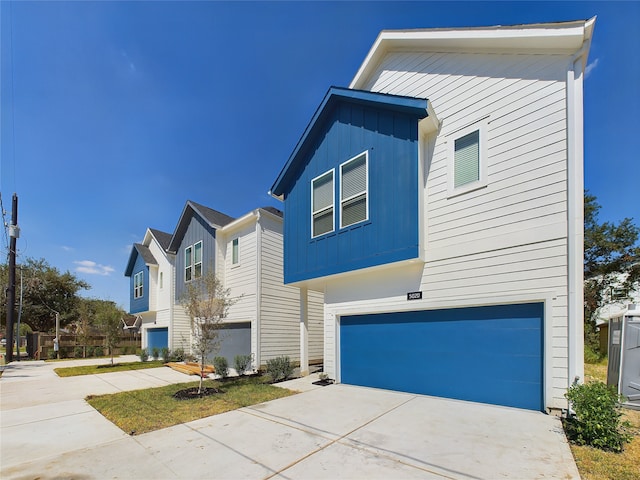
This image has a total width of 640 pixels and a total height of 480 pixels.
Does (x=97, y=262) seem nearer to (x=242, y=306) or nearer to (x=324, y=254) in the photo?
(x=242, y=306)

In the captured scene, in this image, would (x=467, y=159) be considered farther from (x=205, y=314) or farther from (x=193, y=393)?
(x=193, y=393)

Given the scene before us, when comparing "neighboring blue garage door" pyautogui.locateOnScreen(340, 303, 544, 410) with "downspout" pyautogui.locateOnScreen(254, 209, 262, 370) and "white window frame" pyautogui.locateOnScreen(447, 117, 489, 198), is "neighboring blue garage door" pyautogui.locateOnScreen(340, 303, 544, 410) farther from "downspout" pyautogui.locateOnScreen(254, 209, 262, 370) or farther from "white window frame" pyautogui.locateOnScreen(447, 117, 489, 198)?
"downspout" pyautogui.locateOnScreen(254, 209, 262, 370)

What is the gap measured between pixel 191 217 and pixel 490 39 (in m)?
14.6

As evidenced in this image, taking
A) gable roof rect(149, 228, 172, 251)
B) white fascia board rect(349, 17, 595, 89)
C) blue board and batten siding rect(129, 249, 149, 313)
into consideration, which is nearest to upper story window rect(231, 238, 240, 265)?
gable roof rect(149, 228, 172, 251)

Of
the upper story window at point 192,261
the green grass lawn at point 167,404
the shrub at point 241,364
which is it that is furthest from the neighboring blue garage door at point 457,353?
the upper story window at point 192,261

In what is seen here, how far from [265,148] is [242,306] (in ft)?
24.6

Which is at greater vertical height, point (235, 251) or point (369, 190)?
point (369, 190)

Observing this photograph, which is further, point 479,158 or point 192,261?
point 192,261

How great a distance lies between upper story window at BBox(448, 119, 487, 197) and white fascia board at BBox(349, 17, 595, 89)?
1621 mm

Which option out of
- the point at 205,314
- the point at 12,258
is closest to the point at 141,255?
the point at 12,258

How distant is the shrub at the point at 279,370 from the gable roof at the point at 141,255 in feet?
48.3

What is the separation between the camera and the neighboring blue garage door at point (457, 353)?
5.79m

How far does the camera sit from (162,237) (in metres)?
21.1

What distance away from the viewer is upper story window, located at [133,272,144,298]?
864 inches
